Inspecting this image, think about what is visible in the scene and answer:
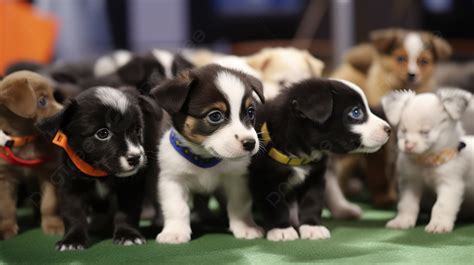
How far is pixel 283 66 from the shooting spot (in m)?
4.57

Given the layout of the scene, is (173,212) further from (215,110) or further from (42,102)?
(42,102)

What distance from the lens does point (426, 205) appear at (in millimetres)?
3998

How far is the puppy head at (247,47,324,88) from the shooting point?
452 cm

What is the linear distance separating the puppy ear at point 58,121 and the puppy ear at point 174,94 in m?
0.44

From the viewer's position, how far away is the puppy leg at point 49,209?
3.69m

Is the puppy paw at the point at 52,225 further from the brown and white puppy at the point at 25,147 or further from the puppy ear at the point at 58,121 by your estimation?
the puppy ear at the point at 58,121

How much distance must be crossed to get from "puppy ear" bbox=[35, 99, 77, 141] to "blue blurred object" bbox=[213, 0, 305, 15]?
6.19 meters

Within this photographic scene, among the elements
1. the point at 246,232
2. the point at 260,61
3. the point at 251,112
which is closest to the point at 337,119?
the point at 251,112

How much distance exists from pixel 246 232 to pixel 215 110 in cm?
76

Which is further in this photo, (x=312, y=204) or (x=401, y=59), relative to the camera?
(x=401, y=59)

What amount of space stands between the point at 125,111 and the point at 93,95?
0.19m

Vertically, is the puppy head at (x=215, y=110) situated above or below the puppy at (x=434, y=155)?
above

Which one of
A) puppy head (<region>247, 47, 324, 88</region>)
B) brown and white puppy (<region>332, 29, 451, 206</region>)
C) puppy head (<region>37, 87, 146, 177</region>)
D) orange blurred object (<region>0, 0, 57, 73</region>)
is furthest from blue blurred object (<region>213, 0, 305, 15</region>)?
puppy head (<region>37, 87, 146, 177</region>)

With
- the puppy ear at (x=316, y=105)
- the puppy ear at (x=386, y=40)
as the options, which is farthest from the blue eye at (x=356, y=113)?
the puppy ear at (x=386, y=40)
